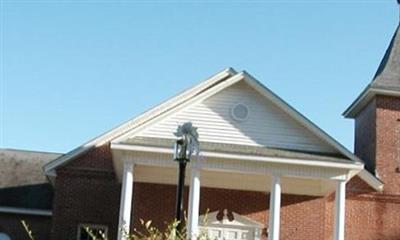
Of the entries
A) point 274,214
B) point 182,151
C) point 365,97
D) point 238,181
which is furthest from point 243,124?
point 182,151

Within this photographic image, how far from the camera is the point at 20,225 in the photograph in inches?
1216

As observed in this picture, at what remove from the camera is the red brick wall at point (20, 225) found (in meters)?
30.6

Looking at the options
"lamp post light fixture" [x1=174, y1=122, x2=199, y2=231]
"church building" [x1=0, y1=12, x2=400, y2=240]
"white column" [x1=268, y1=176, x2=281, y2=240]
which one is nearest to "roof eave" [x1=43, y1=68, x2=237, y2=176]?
"church building" [x1=0, y1=12, x2=400, y2=240]

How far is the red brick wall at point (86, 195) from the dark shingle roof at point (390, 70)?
30.8 feet

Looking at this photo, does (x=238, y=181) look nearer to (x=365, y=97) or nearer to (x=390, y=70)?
(x=365, y=97)

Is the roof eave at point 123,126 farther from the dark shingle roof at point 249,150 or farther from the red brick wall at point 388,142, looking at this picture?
the red brick wall at point 388,142

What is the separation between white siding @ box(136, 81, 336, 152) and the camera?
23.2 meters

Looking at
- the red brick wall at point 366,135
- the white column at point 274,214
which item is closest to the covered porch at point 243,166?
the white column at point 274,214

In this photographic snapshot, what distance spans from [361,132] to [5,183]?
1412cm

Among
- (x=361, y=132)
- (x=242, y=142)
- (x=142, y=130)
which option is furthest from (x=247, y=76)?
(x=361, y=132)

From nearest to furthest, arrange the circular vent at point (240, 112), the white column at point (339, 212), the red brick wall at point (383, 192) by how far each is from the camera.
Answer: the white column at point (339, 212) → the circular vent at point (240, 112) → the red brick wall at point (383, 192)

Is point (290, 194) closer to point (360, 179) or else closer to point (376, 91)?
point (360, 179)

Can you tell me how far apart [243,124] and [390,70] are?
23.2 feet

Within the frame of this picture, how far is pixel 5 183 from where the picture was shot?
106 feet
